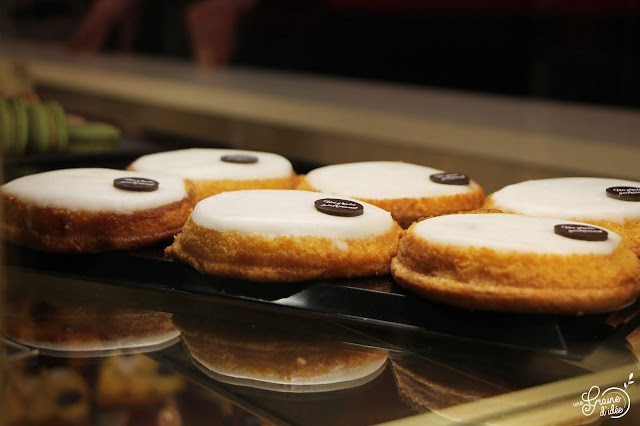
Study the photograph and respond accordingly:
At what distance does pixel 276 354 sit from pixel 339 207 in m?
0.27

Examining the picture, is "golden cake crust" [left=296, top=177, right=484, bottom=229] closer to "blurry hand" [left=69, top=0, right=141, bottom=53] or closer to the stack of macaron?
the stack of macaron

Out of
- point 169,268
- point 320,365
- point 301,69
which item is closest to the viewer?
point 320,365

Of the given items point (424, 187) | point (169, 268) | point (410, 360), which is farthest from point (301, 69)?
point (410, 360)

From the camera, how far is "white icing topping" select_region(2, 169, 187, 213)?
3.44ft

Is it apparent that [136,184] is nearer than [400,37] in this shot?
Yes

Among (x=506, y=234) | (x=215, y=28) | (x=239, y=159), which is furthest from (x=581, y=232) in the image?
(x=215, y=28)

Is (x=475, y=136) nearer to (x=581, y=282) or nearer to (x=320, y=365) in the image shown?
(x=581, y=282)

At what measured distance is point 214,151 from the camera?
1.49m

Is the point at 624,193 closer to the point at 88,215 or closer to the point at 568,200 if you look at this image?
the point at 568,200

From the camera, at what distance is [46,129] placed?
1639 millimetres

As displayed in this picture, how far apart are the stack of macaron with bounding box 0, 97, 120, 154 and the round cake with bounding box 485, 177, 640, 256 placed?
891 millimetres

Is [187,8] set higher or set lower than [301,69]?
higher

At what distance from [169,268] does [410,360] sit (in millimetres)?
367

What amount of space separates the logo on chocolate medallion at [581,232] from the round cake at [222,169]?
1.87ft
